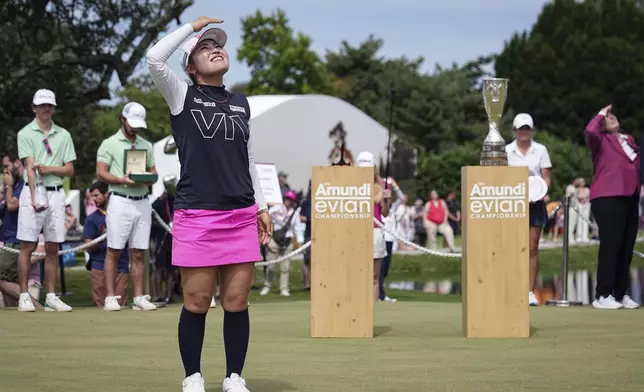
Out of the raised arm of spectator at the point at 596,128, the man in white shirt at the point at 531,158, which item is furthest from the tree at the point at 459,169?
the raised arm of spectator at the point at 596,128

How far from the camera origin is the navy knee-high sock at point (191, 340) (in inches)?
298

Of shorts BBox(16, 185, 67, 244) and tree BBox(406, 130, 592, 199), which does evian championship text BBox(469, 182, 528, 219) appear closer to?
shorts BBox(16, 185, 67, 244)

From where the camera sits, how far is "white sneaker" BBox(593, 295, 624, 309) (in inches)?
577

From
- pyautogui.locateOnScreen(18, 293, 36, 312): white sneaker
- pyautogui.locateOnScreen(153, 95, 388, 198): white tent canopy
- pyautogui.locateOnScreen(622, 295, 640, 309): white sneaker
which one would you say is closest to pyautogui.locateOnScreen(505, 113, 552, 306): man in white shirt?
pyautogui.locateOnScreen(622, 295, 640, 309): white sneaker

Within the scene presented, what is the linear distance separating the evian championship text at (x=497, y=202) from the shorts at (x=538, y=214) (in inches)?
139

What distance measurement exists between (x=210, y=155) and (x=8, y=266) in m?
8.15

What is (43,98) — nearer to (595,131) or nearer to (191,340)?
(595,131)

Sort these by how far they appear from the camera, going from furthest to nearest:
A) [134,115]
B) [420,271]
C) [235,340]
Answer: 1. [420,271]
2. [134,115]
3. [235,340]

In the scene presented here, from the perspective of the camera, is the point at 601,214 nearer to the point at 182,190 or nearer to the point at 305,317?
the point at 305,317

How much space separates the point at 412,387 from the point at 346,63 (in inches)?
3292

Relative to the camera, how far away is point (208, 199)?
297 inches

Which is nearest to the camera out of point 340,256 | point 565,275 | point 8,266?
point 340,256

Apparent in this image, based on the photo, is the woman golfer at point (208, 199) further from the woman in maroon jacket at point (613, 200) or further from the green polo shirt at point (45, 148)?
the woman in maroon jacket at point (613, 200)

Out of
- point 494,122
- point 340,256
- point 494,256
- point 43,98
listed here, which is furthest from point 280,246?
point 494,256
